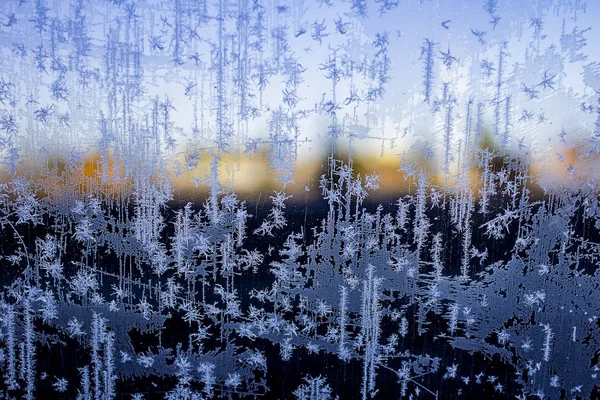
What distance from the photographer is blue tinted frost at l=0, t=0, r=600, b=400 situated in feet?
2.57

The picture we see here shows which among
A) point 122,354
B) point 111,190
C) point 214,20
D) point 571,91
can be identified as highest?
point 214,20

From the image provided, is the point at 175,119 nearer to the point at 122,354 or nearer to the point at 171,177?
the point at 171,177

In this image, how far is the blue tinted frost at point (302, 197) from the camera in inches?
30.9

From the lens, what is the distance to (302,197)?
805mm

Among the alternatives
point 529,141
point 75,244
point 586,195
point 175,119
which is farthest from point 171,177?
point 586,195

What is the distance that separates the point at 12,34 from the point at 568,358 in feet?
4.61

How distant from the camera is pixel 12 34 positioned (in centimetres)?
80

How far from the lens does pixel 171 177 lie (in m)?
0.81

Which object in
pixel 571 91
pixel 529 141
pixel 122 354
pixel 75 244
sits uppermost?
pixel 571 91

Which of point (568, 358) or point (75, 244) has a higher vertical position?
point (75, 244)

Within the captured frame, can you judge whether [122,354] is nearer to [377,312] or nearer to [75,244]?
[75,244]

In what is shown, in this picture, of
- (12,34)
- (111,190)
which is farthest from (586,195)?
(12,34)

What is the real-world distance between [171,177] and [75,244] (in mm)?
262

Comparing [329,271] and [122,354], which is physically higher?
[329,271]
